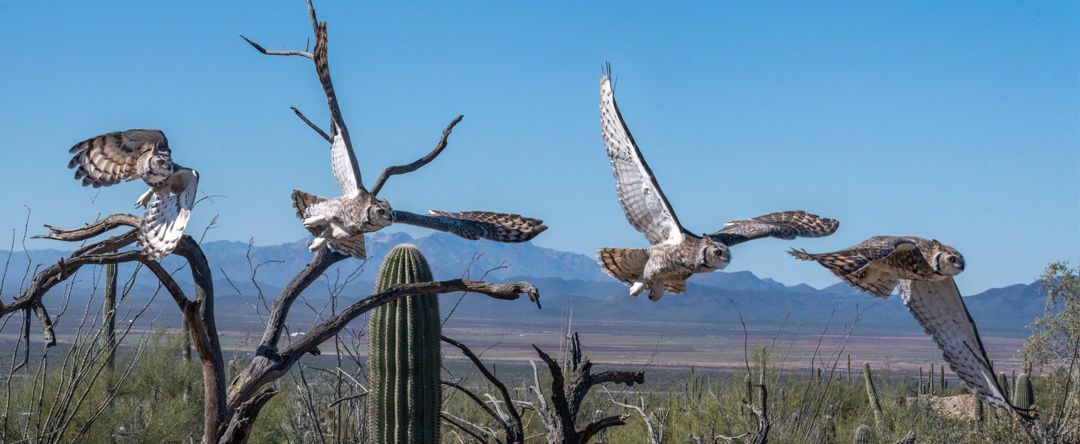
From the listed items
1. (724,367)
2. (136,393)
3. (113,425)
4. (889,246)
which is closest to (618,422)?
(889,246)

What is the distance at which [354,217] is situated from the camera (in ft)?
23.0

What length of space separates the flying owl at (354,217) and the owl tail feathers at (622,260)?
688 millimetres

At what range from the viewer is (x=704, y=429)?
13422 mm

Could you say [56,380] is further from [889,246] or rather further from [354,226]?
[889,246]

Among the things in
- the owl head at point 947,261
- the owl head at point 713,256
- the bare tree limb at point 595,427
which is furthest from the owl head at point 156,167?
the owl head at point 947,261

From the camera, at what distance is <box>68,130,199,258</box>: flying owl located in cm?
657

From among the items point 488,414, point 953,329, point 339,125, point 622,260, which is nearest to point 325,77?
point 339,125

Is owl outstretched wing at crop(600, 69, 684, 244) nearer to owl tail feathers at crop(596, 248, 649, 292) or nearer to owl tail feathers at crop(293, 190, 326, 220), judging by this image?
owl tail feathers at crop(596, 248, 649, 292)

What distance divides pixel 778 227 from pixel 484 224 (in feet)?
7.67

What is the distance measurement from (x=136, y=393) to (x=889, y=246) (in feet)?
37.0

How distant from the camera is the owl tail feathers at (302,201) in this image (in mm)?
7309

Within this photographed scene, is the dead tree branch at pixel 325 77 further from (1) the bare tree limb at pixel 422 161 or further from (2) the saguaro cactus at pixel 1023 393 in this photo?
(2) the saguaro cactus at pixel 1023 393

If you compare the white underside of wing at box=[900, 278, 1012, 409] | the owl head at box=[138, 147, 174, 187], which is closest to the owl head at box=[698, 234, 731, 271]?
the white underside of wing at box=[900, 278, 1012, 409]

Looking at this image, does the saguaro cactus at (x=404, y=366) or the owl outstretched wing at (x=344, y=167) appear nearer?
the owl outstretched wing at (x=344, y=167)
